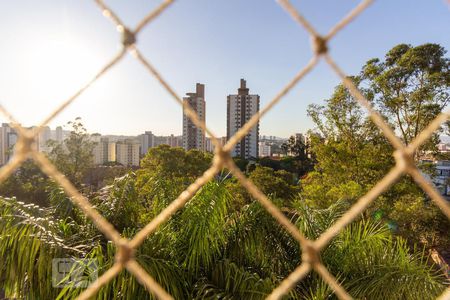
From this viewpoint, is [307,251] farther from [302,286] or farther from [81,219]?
[81,219]

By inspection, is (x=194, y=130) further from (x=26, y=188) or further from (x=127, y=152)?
(x=26, y=188)

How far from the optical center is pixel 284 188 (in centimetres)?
844

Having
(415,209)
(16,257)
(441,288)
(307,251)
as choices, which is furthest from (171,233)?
(415,209)

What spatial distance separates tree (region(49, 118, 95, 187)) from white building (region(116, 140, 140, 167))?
31.3ft

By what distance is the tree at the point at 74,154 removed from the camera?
8359 millimetres

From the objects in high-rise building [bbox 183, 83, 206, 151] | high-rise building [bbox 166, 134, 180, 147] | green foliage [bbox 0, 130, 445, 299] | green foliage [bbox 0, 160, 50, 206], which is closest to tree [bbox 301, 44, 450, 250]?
green foliage [bbox 0, 130, 445, 299]

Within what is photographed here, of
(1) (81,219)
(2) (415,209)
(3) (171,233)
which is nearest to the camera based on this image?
(3) (171,233)

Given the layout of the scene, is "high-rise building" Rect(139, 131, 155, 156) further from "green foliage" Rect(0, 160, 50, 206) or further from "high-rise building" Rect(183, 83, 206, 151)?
"green foliage" Rect(0, 160, 50, 206)

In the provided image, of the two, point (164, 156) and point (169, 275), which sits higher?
point (164, 156)

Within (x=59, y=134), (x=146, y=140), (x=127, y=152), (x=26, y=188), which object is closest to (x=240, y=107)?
(x=146, y=140)

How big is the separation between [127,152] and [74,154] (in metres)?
11.0

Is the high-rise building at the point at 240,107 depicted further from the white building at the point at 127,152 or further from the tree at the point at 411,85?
the tree at the point at 411,85

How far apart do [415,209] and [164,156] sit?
18.9ft

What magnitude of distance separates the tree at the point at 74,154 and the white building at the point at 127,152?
954 cm
